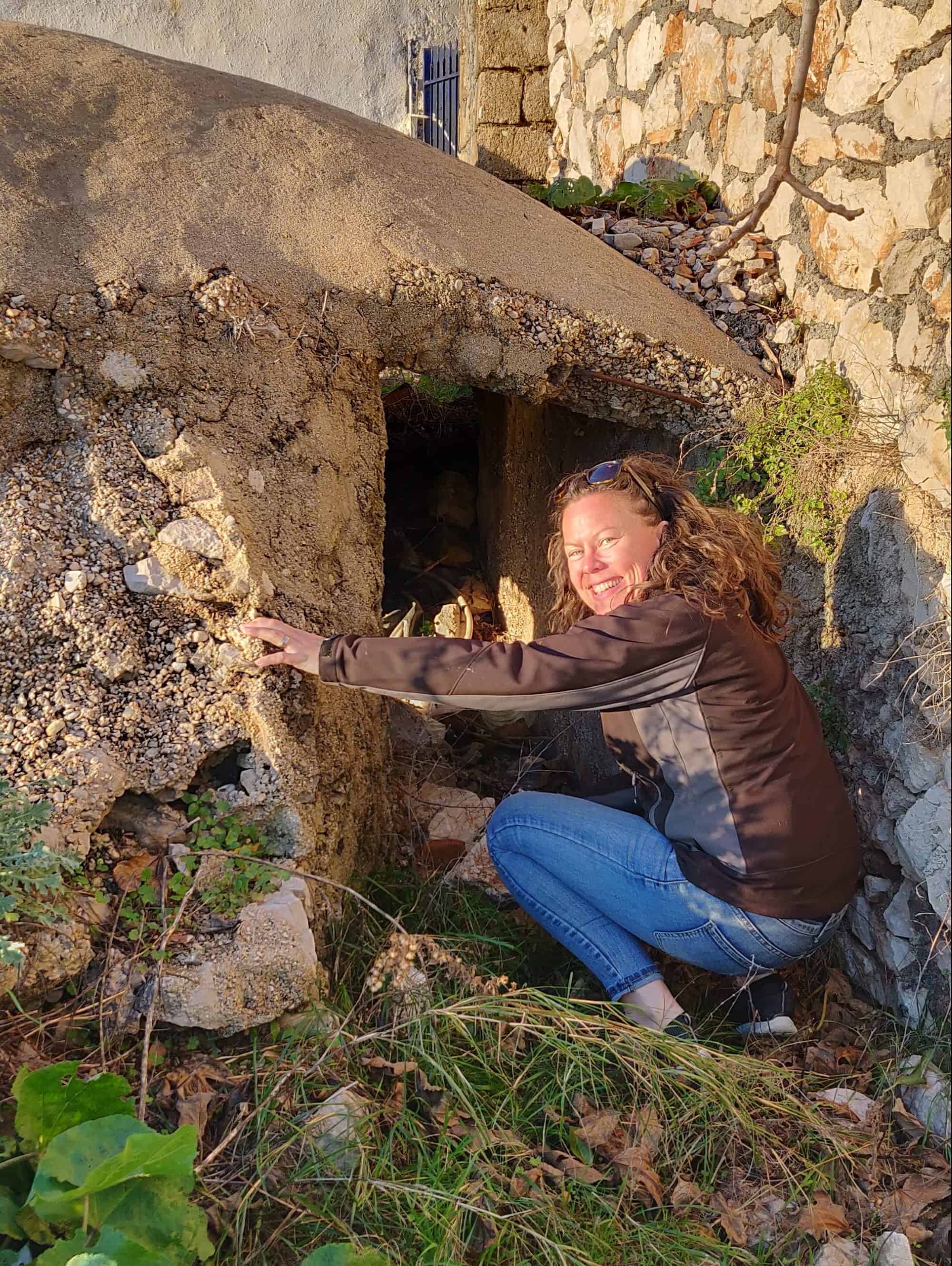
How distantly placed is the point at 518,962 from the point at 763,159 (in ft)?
8.04

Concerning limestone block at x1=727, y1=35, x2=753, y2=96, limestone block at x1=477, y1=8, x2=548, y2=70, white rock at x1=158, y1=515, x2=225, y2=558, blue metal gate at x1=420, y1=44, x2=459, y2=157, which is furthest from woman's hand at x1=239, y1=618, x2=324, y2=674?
blue metal gate at x1=420, y1=44, x2=459, y2=157

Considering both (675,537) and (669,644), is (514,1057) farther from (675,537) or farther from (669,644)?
(675,537)

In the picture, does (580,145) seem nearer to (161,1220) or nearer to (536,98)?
(536,98)

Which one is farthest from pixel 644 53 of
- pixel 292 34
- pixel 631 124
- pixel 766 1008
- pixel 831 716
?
pixel 292 34

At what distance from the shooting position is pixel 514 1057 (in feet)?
7.36

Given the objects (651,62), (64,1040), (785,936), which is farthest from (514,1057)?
(651,62)

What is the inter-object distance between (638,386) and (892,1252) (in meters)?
2.13

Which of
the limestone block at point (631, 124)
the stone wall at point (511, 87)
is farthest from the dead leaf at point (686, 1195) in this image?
the stone wall at point (511, 87)

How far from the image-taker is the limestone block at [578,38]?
460cm

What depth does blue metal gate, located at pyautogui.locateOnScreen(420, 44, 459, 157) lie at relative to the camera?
765cm

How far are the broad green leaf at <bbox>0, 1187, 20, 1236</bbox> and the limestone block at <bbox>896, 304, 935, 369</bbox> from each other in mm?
2448

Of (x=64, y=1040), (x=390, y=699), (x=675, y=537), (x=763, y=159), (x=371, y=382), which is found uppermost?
(x=763, y=159)

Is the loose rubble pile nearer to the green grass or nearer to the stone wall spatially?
the green grass

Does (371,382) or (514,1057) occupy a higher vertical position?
(371,382)
